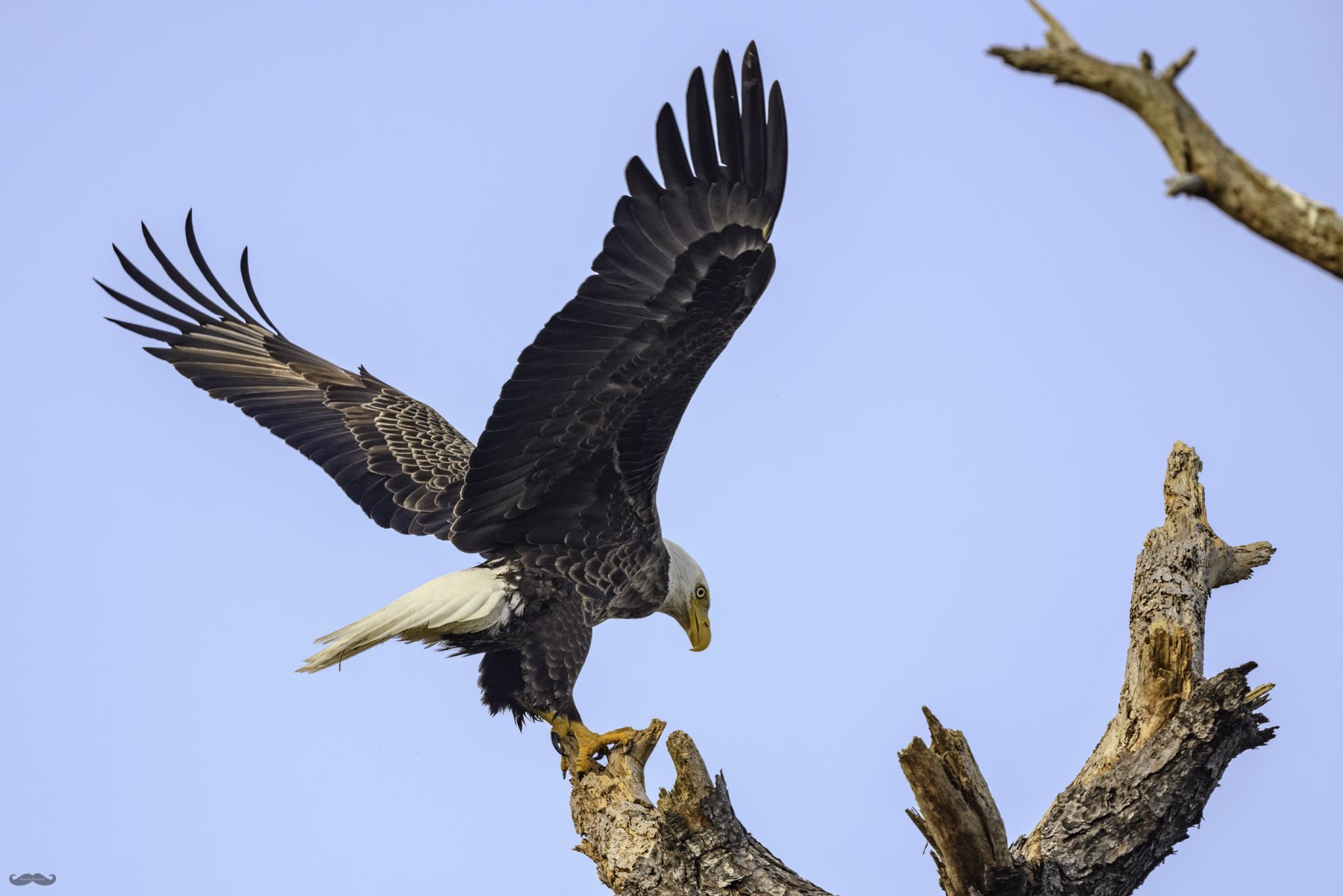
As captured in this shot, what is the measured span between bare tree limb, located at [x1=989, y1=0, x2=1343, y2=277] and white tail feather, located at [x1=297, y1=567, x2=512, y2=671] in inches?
147

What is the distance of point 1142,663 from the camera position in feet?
14.8

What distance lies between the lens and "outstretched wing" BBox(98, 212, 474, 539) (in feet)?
22.2

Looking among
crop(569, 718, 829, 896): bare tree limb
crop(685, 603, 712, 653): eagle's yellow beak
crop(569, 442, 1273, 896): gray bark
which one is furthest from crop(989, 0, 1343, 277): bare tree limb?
crop(685, 603, 712, 653): eagle's yellow beak

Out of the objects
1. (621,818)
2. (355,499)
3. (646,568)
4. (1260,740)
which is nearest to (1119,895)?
(1260,740)

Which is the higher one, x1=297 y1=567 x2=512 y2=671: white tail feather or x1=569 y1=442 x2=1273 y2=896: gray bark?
x1=297 y1=567 x2=512 y2=671: white tail feather

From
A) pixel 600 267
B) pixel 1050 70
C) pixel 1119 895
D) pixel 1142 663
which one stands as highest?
pixel 600 267

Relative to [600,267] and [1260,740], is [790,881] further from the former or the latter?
[600,267]

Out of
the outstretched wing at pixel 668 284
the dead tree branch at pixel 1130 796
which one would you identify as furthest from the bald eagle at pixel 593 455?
the dead tree branch at pixel 1130 796

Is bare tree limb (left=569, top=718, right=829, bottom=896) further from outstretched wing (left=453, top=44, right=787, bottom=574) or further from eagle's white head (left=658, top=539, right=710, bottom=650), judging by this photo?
eagle's white head (left=658, top=539, right=710, bottom=650)

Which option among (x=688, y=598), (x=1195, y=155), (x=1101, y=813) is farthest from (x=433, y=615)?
(x=1195, y=155)

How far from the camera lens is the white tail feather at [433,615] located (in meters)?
5.53

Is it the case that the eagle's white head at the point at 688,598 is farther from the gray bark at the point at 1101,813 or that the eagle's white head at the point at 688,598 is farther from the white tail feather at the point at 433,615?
the gray bark at the point at 1101,813

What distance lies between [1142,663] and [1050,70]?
249cm

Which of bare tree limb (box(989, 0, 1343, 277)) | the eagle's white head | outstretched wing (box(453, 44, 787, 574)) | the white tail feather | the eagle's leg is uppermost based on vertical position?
outstretched wing (box(453, 44, 787, 574))
